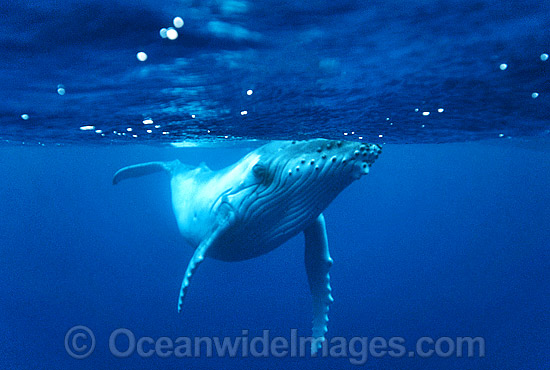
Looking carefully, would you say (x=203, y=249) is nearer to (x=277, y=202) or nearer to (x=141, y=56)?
(x=277, y=202)

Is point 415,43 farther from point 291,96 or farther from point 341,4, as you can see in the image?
point 291,96

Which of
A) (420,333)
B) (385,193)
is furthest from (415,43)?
(385,193)

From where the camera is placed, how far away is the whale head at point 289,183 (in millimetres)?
8461

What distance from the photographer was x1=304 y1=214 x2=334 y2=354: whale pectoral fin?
1143 centimetres

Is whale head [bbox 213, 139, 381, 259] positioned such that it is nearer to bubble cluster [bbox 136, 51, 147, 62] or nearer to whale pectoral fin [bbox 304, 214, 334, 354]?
whale pectoral fin [bbox 304, 214, 334, 354]

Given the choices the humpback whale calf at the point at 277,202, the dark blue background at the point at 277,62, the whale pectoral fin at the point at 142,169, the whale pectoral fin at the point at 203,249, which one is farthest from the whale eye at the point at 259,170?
the whale pectoral fin at the point at 142,169

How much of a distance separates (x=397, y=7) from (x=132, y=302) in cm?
3634

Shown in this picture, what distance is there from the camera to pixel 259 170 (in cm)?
960

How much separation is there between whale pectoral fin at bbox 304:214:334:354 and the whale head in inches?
58.3

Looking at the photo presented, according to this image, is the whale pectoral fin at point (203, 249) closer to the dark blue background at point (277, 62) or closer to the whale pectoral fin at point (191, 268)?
the whale pectoral fin at point (191, 268)

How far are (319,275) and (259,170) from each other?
3845 millimetres

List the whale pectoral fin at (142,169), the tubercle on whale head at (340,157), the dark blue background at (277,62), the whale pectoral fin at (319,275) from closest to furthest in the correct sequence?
the dark blue background at (277,62) → the tubercle on whale head at (340,157) → the whale pectoral fin at (319,275) → the whale pectoral fin at (142,169)

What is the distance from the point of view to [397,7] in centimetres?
653

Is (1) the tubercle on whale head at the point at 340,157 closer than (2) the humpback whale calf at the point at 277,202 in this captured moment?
Yes
